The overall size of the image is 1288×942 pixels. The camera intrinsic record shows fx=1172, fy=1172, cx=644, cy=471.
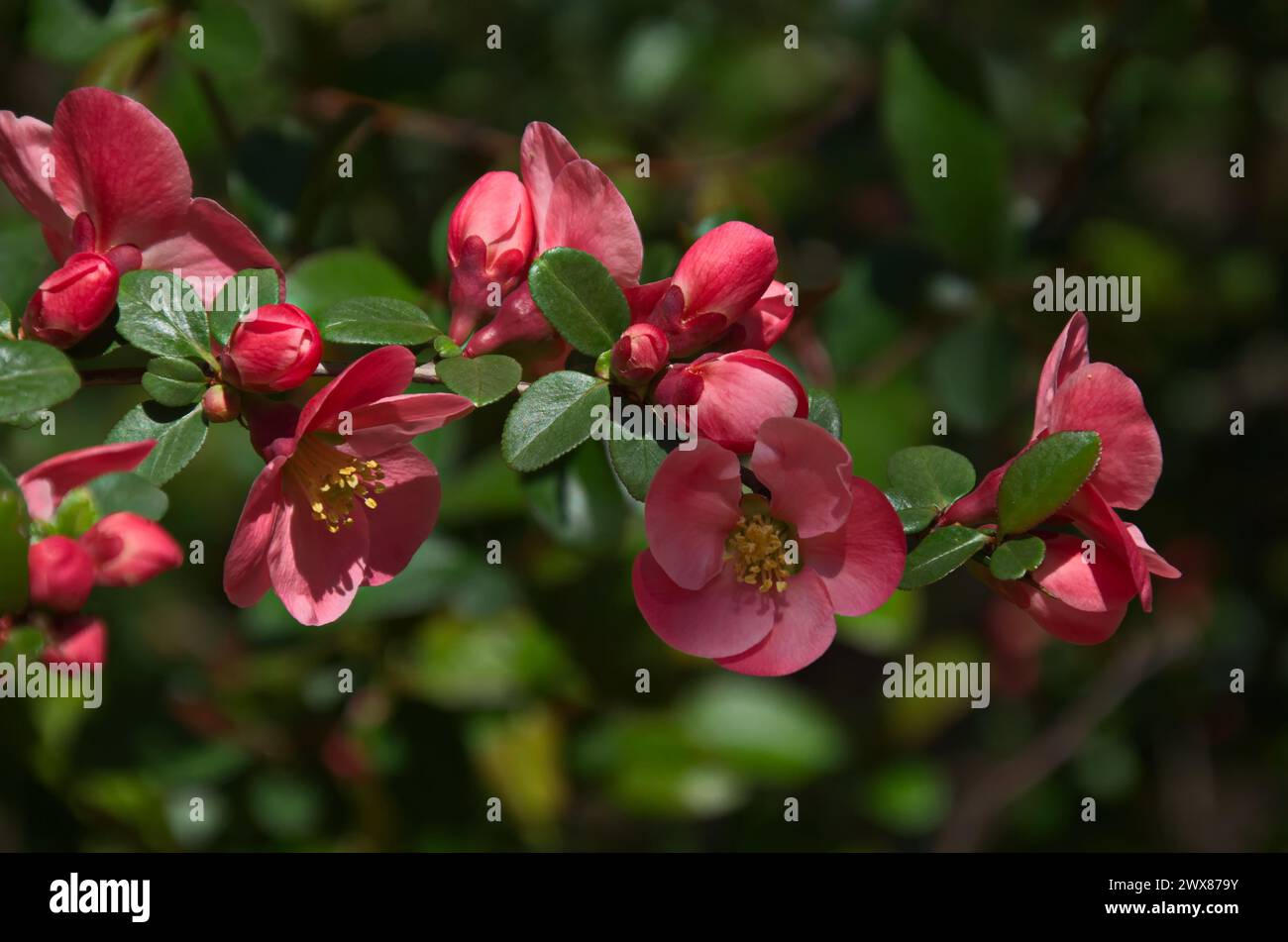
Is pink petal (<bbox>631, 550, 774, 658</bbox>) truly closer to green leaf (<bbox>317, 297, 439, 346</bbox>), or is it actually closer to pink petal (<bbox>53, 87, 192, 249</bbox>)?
green leaf (<bbox>317, 297, 439, 346</bbox>)

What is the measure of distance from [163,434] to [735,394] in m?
0.49

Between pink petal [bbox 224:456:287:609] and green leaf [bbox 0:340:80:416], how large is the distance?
6.5 inches

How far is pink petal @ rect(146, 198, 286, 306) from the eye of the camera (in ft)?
3.47

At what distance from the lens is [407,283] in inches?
57.9

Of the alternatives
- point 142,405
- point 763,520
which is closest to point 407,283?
point 142,405

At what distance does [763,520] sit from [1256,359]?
6.09 feet

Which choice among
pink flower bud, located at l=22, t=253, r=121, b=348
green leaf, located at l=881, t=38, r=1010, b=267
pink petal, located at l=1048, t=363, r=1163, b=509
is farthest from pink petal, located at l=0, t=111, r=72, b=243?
green leaf, located at l=881, t=38, r=1010, b=267

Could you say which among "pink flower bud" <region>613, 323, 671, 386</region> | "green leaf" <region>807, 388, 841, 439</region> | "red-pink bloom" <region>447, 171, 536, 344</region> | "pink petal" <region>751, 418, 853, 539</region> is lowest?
"pink petal" <region>751, 418, 853, 539</region>

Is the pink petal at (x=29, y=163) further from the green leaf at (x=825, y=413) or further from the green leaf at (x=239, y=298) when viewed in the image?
the green leaf at (x=825, y=413)

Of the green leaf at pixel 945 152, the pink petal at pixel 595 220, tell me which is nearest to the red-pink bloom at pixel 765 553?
the pink petal at pixel 595 220

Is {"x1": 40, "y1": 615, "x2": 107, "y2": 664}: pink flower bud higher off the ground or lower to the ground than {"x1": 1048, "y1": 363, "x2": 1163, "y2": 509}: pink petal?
lower

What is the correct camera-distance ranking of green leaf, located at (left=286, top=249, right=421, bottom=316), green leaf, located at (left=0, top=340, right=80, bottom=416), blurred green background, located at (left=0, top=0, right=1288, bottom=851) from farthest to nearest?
blurred green background, located at (left=0, top=0, right=1288, bottom=851) < green leaf, located at (left=286, top=249, right=421, bottom=316) < green leaf, located at (left=0, top=340, right=80, bottom=416)

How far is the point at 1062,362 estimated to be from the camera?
1.03m
